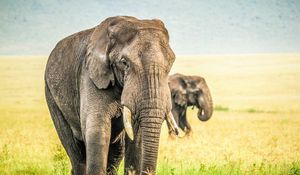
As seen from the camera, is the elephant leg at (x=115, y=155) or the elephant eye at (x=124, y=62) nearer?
the elephant eye at (x=124, y=62)

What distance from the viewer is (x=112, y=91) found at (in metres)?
10.8

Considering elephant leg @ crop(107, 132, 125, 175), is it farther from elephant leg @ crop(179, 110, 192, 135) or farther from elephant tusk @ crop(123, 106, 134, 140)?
elephant leg @ crop(179, 110, 192, 135)

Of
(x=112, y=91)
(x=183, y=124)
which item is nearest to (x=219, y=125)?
(x=183, y=124)

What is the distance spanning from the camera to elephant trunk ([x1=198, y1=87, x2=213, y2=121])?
92.8ft

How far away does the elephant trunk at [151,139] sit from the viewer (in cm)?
966

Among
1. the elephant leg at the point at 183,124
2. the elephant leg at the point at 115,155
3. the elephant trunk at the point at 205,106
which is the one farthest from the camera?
the elephant leg at the point at 183,124

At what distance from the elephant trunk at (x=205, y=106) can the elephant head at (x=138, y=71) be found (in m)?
17.3

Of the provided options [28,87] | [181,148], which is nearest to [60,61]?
[181,148]

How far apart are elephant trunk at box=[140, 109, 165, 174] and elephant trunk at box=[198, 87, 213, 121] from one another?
18517 mm

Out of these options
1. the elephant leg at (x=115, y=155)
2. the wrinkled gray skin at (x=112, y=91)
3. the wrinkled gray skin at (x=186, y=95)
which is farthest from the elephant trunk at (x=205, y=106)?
the elephant leg at (x=115, y=155)

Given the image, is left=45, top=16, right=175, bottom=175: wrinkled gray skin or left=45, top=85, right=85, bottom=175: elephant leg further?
left=45, top=85, right=85, bottom=175: elephant leg

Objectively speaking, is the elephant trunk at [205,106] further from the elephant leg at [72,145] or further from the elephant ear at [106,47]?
the elephant ear at [106,47]

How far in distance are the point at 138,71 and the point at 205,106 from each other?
755 inches

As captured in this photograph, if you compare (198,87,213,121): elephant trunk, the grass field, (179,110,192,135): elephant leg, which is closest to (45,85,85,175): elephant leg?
the grass field
